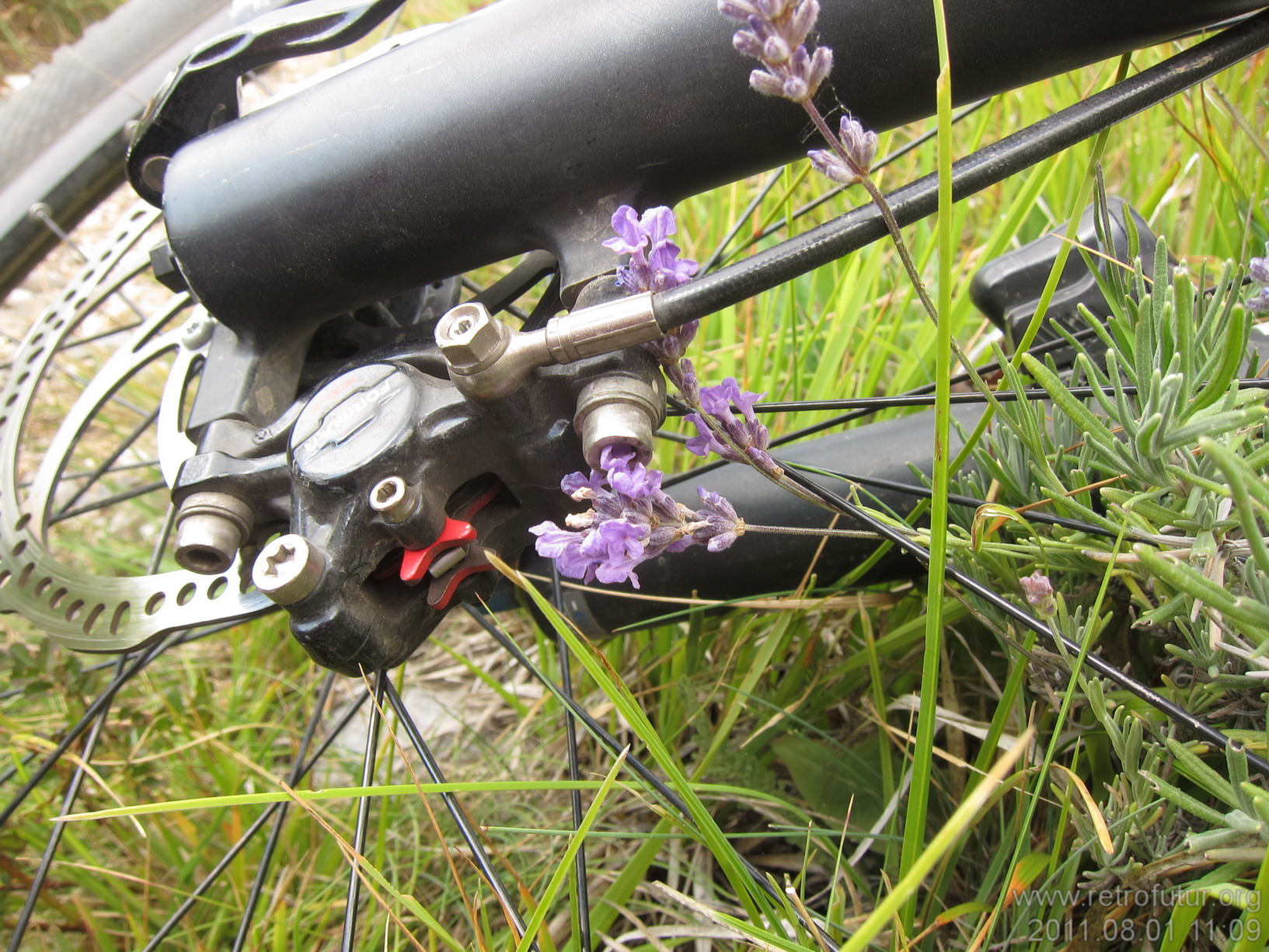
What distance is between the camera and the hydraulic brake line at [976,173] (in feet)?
1.89

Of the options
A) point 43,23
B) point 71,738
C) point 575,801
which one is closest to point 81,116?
point 71,738

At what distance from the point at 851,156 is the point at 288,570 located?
0.45 meters

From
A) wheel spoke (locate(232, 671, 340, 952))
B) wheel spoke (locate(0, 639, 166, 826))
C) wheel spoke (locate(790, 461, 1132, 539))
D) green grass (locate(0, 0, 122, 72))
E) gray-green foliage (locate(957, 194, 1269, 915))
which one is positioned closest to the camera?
gray-green foliage (locate(957, 194, 1269, 915))

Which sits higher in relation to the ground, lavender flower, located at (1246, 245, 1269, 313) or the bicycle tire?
the bicycle tire

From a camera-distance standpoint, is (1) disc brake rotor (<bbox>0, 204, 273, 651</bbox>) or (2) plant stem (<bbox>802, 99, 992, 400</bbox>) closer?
(2) plant stem (<bbox>802, 99, 992, 400</bbox>)

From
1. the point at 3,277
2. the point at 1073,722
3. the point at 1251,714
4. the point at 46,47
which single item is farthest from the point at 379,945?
the point at 46,47

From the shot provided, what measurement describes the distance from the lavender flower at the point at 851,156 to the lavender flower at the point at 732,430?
0.47 feet

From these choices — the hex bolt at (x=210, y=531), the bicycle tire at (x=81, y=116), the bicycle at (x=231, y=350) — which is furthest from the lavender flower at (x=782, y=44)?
the bicycle tire at (x=81, y=116)

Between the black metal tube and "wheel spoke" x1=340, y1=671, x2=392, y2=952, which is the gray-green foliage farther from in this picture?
"wheel spoke" x1=340, y1=671, x2=392, y2=952

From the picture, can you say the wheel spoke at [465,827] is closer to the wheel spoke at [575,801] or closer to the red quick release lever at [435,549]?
the wheel spoke at [575,801]

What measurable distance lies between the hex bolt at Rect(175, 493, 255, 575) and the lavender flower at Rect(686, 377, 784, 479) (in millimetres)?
379

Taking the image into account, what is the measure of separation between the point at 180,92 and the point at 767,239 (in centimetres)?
98

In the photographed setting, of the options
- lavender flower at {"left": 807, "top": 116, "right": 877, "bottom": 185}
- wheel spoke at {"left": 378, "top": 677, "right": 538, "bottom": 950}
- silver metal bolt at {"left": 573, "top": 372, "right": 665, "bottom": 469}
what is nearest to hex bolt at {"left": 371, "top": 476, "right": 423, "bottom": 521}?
silver metal bolt at {"left": 573, "top": 372, "right": 665, "bottom": 469}

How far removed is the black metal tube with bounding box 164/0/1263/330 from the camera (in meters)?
0.60
